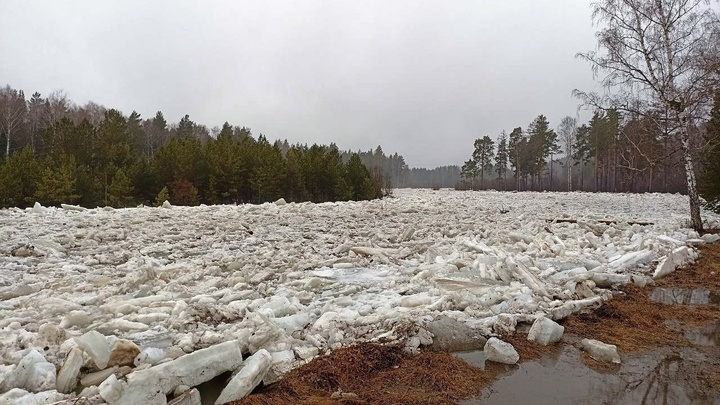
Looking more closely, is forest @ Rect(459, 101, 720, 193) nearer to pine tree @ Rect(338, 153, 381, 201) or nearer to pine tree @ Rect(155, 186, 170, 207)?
pine tree @ Rect(338, 153, 381, 201)

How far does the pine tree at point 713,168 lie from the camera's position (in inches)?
540

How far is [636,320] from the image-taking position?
15.8ft

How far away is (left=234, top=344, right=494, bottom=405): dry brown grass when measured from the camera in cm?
307

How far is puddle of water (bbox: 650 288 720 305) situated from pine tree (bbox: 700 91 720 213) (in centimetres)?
1069

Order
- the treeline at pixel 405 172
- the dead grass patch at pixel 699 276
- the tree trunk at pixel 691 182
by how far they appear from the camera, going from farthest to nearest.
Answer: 1. the treeline at pixel 405 172
2. the tree trunk at pixel 691 182
3. the dead grass patch at pixel 699 276

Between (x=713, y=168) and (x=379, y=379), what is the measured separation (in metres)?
16.6

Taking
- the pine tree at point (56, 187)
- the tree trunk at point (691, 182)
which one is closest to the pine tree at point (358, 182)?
the pine tree at point (56, 187)

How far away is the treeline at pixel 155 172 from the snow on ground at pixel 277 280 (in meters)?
16.4

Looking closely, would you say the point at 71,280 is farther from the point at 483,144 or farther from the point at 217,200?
the point at 483,144

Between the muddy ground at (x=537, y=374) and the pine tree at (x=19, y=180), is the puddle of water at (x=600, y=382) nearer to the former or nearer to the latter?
the muddy ground at (x=537, y=374)

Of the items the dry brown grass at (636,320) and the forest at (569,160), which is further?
the forest at (569,160)

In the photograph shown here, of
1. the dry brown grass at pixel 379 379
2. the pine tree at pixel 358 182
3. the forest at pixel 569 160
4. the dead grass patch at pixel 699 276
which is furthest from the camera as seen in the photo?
the forest at pixel 569 160

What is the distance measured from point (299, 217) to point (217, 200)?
19.9 m

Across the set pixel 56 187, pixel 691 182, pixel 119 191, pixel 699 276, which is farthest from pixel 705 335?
pixel 56 187
